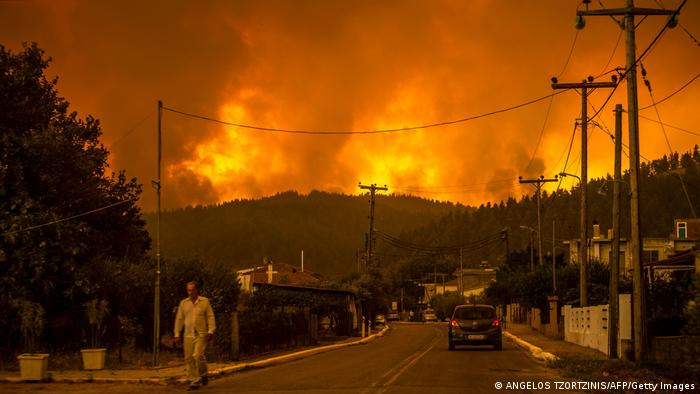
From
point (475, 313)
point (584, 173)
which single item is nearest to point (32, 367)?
point (475, 313)

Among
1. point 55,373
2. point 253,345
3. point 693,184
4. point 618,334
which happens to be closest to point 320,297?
point 253,345

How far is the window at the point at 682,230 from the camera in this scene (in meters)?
83.9

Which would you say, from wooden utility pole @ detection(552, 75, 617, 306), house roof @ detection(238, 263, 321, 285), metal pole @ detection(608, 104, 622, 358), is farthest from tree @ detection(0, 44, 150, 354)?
house roof @ detection(238, 263, 321, 285)

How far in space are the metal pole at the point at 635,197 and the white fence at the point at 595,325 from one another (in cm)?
362

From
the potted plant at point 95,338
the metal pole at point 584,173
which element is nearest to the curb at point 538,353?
the metal pole at point 584,173

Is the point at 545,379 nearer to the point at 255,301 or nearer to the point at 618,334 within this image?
the point at 618,334

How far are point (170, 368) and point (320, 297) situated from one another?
2691 cm

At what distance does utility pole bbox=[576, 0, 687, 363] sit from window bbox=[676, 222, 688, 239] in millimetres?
65565

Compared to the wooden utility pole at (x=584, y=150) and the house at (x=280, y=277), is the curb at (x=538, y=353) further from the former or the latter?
the house at (x=280, y=277)

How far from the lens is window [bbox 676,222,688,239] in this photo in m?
83.9

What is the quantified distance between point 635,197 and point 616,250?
469 centimetres

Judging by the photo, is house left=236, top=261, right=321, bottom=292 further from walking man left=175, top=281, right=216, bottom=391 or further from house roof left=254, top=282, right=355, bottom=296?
walking man left=175, top=281, right=216, bottom=391

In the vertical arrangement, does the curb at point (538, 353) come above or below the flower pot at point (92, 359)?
below

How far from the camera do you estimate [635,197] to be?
22406 mm
